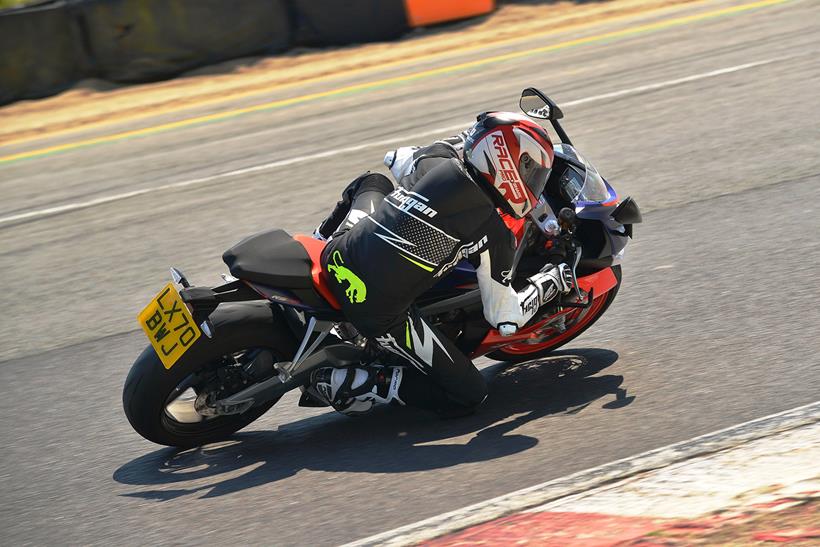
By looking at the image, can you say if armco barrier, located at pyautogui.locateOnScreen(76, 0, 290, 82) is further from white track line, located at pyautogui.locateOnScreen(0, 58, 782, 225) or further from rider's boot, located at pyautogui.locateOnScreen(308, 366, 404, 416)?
rider's boot, located at pyautogui.locateOnScreen(308, 366, 404, 416)

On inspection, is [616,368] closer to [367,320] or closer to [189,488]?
[367,320]

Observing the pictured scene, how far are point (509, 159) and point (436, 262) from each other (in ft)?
1.84

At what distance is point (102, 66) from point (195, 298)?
35.6 ft

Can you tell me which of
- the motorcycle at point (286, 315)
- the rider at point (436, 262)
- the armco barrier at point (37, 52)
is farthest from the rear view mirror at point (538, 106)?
the armco barrier at point (37, 52)

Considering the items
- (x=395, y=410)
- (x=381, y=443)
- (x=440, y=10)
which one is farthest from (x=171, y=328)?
(x=440, y=10)

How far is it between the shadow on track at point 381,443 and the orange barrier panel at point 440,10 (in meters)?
11.1

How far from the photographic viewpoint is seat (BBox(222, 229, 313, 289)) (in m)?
4.66

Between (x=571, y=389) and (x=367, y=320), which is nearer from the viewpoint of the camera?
(x=367, y=320)

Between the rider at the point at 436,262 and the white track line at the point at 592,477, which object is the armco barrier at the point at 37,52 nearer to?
the rider at the point at 436,262

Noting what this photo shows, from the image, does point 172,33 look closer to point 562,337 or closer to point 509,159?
point 562,337

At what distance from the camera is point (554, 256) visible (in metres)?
5.29

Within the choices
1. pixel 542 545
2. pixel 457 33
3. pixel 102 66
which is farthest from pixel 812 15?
pixel 542 545

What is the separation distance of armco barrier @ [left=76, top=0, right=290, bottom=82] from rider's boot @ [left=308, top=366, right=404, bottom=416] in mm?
10488

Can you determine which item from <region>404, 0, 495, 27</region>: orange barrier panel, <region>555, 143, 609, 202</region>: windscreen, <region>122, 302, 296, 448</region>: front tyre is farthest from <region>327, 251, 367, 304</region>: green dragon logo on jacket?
<region>404, 0, 495, 27</region>: orange barrier panel
